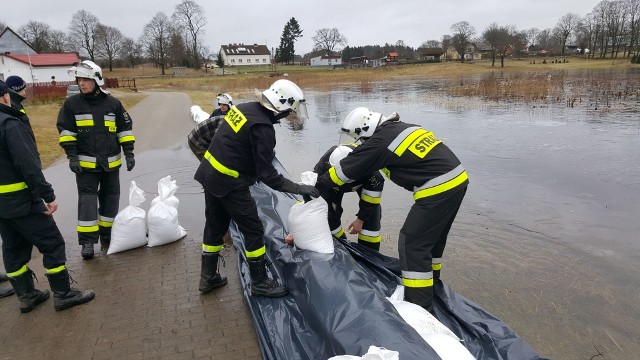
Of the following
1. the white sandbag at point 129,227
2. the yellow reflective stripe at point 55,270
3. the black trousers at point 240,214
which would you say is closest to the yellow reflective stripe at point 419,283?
the black trousers at point 240,214

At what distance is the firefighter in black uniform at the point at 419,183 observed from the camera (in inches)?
126

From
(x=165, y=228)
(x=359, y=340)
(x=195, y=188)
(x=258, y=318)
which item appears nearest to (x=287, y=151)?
(x=195, y=188)

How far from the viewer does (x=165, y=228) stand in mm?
4688

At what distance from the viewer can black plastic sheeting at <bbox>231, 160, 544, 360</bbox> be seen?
238 cm

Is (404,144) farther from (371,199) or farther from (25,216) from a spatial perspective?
(25,216)

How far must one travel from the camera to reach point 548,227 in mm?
5719

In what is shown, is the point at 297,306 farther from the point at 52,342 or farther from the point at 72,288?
the point at 72,288

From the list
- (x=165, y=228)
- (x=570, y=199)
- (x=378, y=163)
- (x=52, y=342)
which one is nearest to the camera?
(x=52, y=342)

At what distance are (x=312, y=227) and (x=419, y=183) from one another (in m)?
0.91

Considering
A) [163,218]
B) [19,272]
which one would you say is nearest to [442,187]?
[163,218]

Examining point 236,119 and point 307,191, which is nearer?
point 236,119

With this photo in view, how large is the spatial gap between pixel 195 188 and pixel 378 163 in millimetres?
4688

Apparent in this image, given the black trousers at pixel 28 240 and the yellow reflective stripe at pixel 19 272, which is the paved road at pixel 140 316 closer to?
the yellow reflective stripe at pixel 19 272

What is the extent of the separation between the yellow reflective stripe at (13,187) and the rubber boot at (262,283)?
181cm
